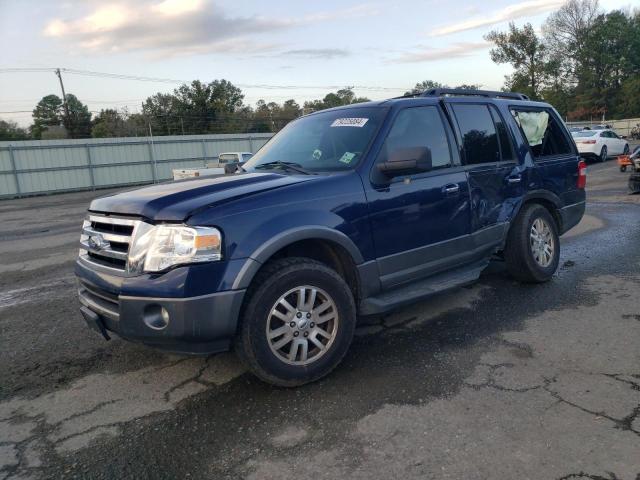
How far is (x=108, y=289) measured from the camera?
326cm

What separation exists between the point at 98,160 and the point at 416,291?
92.6 feet

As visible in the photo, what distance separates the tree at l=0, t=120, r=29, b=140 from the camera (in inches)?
2328

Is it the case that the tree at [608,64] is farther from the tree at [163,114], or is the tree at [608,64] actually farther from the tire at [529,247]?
the tire at [529,247]

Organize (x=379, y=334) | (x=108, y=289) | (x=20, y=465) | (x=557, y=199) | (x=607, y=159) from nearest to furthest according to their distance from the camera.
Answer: (x=20, y=465)
(x=108, y=289)
(x=379, y=334)
(x=557, y=199)
(x=607, y=159)

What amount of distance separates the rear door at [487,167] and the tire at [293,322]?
1787 mm

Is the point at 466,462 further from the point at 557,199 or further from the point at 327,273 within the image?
the point at 557,199

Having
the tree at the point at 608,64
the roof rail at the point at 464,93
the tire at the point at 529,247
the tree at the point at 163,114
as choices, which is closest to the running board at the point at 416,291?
the tire at the point at 529,247

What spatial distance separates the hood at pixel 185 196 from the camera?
3146 millimetres

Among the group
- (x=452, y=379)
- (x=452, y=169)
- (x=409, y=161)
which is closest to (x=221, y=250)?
(x=409, y=161)

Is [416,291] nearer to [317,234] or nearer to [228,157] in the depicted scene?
[317,234]

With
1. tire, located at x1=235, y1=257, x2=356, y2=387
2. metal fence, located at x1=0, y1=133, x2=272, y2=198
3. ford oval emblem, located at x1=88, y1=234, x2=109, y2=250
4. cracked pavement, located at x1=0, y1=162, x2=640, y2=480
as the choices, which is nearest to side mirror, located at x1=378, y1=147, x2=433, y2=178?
tire, located at x1=235, y1=257, x2=356, y2=387

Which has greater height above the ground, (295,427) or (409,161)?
(409,161)

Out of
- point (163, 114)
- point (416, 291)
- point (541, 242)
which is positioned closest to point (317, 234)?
point (416, 291)

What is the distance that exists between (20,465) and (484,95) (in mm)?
4960
